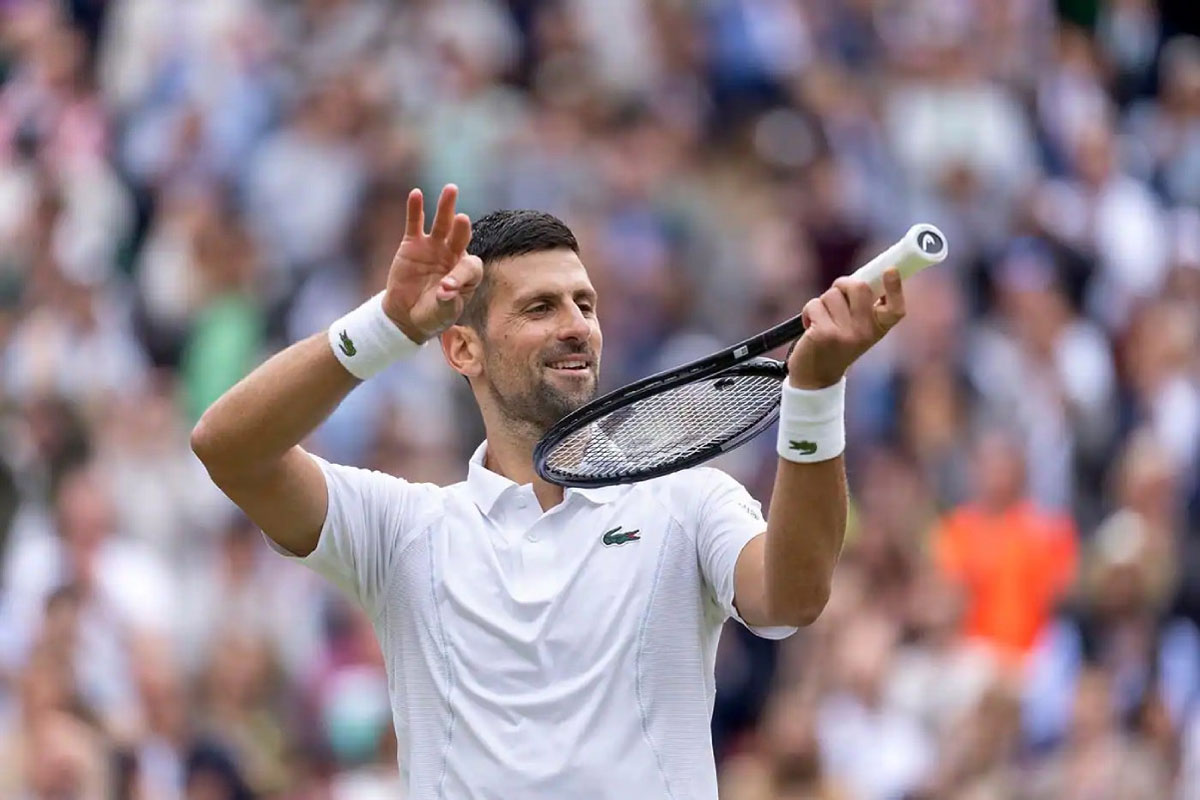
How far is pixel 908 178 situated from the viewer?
12992 millimetres

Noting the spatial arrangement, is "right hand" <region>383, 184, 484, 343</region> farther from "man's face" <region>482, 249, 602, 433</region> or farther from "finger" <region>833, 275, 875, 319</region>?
"finger" <region>833, 275, 875, 319</region>

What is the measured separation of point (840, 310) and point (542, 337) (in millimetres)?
971

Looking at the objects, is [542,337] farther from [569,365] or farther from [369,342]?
[369,342]

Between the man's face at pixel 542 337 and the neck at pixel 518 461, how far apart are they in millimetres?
40

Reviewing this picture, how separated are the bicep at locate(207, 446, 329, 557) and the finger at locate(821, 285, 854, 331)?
1200 millimetres

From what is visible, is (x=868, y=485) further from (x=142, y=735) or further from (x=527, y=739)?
(x=527, y=739)

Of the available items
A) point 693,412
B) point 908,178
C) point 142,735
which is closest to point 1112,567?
point 908,178

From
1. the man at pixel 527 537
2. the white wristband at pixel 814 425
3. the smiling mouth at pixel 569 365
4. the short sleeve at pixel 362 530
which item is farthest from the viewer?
the smiling mouth at pixel 569 365

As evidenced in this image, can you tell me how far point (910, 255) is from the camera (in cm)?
402

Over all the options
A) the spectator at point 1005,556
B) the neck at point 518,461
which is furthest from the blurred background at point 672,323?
the neck at point 518,461

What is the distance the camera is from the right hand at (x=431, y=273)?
14.2 feet

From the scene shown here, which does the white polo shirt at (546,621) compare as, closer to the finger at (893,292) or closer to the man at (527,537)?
the man at (527,537)

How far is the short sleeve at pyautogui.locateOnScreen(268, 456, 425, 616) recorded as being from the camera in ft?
15.6

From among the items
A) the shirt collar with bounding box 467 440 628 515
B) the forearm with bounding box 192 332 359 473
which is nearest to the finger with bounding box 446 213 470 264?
the forearm with bounding box 192 332 359 473
